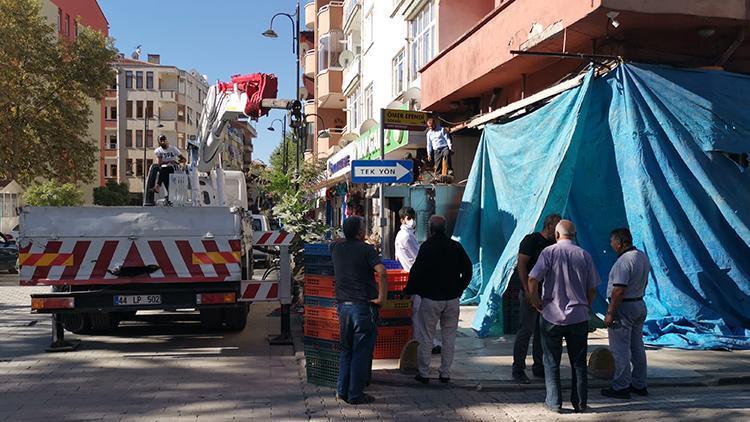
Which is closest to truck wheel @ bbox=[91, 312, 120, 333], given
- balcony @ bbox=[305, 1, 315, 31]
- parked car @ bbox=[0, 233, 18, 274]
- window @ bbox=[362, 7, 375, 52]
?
parked car @ bbox=[0, 233, 18, 274]

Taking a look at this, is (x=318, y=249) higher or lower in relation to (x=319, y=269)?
higher

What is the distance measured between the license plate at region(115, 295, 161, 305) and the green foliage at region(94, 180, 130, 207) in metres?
41.9

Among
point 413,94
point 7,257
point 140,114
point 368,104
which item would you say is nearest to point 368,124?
point 413,94

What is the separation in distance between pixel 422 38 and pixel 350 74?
13447 millimetres

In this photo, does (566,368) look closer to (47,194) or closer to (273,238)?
(273,238)

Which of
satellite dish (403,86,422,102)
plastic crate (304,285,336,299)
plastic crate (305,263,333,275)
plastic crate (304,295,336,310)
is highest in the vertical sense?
satellite dish (403,86,422,102)

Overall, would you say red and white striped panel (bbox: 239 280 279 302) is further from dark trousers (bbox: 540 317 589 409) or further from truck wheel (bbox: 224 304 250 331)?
dark trousers (bbox: 540 317 589 409)

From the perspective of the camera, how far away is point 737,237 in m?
9.06

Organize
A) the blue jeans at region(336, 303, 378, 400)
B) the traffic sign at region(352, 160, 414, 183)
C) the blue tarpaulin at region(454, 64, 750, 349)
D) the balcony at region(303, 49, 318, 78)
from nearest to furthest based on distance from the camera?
the blue jeans at region(336, 303, 378, 400)
the blue tarpaulin at region(454, 64, 750, 349)
the traffic sign at region(352, 160, 414, 183)
the balcony at region(303, 49, 318, 78)

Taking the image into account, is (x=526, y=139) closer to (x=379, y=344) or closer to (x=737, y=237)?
(x=737, y=237)

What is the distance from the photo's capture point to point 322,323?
23.2 feet

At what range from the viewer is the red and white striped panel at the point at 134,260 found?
28.0 feet

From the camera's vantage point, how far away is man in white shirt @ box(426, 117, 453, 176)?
1505cm

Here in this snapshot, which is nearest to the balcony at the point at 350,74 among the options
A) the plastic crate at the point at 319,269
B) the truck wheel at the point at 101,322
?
the truck wheel at the point at 101,322
